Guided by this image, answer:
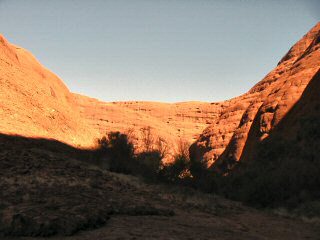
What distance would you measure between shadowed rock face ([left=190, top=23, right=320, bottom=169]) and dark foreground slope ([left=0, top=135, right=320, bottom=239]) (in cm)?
1192

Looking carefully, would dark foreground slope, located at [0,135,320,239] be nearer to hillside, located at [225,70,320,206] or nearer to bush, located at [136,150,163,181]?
hillside, located at [225,70,320,206]

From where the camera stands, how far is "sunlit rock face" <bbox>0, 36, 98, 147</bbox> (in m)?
23.8

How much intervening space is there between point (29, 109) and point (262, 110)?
19.0 meters

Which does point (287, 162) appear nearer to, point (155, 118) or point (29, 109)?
point (29, 109)

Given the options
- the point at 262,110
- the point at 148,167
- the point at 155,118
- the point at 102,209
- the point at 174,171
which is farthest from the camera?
the point at 155,118

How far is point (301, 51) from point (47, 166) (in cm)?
3299

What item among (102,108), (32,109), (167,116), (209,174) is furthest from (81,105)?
(209,174)

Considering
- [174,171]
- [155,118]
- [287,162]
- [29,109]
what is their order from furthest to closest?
[155,118]
[29,109]
[174,171]
[287,162]

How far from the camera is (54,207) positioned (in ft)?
29.7

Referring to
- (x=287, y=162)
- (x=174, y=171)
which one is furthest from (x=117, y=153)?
(x=287, y=162)

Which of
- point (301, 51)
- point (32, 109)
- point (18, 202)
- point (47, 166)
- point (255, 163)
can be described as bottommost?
point (18, 202)

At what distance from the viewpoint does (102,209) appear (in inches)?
396

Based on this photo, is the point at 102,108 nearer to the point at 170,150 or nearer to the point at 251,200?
the point at 170,150

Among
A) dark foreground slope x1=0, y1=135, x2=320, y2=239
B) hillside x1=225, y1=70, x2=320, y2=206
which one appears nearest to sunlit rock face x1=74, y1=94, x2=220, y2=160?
hillside x1=225, y1=70, x2=320, y2=206
